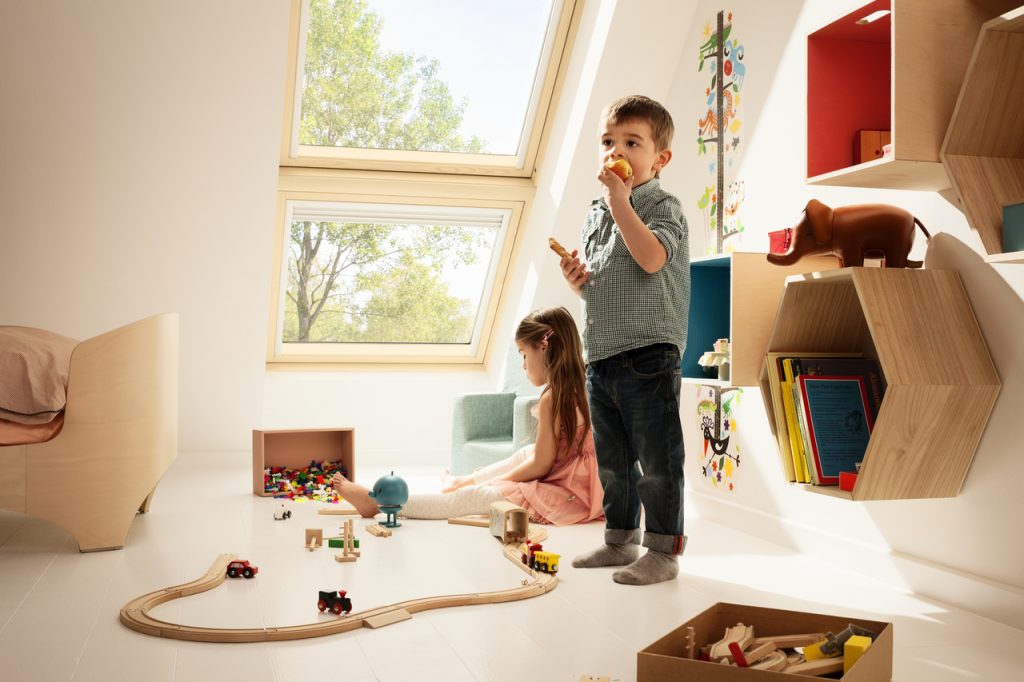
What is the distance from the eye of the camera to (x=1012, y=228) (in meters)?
1.65

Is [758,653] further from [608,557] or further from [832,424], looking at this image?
[608,557]

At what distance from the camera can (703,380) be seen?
258cm

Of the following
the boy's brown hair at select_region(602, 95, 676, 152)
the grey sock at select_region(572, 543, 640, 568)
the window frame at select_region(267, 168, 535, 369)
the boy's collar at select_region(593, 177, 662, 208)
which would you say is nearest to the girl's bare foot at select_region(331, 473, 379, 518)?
the grey sock at select_region(572, 543, 640, 568)

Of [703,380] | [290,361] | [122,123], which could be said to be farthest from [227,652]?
[290,361]

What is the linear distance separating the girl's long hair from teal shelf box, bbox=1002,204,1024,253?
5.07 feet

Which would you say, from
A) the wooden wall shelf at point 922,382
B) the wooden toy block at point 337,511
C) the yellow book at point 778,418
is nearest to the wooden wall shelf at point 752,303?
the yellow book at point 778,418

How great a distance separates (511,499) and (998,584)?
1.51m

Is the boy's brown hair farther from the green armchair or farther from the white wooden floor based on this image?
the green armchair

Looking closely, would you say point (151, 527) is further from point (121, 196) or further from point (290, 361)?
point (290, 361)

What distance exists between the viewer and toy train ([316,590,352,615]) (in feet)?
6.02

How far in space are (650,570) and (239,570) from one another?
101 cm

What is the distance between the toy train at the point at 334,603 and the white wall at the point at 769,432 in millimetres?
1369

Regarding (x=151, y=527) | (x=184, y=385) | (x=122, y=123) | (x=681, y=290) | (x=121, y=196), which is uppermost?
(x=122, y=123)

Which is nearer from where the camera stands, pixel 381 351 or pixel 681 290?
pixel 681 290
